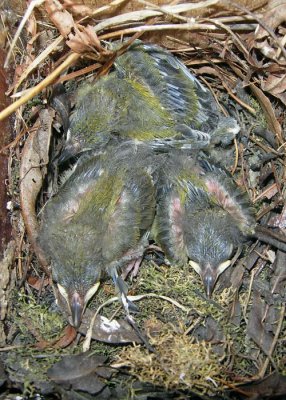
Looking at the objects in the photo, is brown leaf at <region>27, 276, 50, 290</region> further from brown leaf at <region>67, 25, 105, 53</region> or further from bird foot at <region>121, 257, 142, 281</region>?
brown leaf at <region>67, 25, 105, 53</region>

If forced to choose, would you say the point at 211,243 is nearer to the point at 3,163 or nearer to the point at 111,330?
the point at 111,330

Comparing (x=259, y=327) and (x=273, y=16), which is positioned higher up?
(x=273, y=16)

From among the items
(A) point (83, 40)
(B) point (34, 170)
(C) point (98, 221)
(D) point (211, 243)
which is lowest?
(D) point (211, 243)

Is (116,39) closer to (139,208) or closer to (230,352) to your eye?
(139,208)

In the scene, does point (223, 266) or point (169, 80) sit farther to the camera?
point (169, 80)

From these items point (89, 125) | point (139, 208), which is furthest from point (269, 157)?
point (89, 125)

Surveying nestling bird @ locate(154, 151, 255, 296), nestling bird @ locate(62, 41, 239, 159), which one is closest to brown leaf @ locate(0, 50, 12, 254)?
nestling bird @ locate(62, 41, 239, 159)

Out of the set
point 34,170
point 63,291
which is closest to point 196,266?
point 63,291
